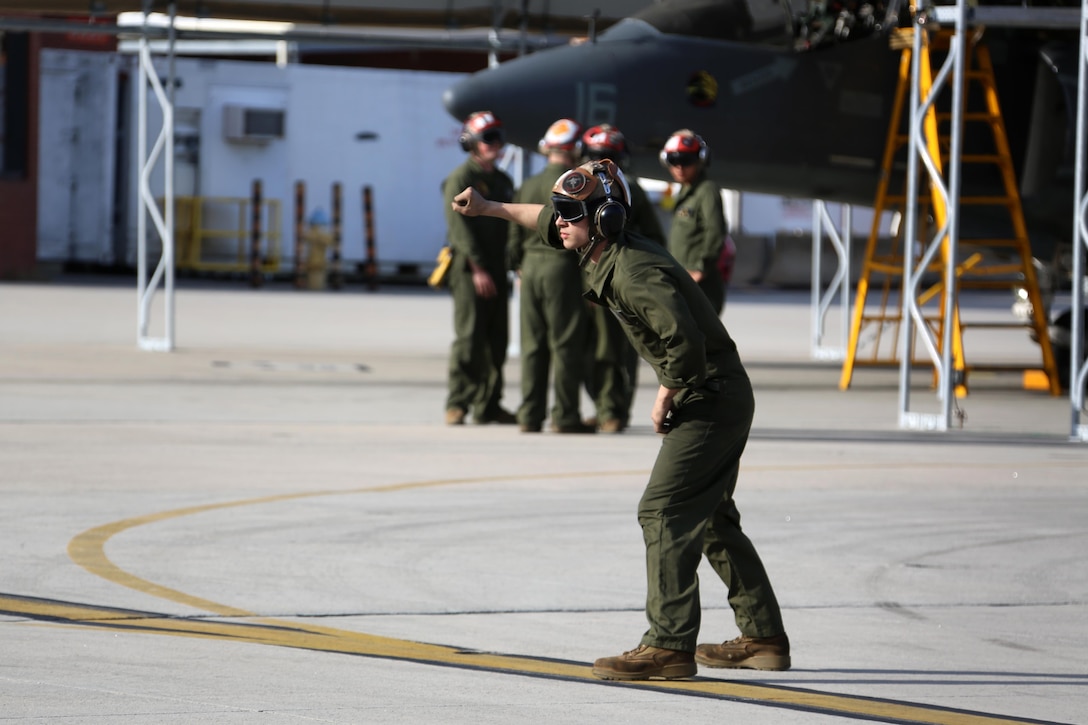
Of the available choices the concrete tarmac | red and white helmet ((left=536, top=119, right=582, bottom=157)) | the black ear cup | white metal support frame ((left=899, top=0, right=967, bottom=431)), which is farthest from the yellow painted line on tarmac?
white metal support frame ((left=899, top=0, right=967, bottom=431))

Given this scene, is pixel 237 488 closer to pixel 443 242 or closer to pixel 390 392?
pixel 390 392

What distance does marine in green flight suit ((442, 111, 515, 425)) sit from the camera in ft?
39.3

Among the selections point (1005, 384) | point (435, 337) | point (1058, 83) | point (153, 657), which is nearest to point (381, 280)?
point (435, 337)

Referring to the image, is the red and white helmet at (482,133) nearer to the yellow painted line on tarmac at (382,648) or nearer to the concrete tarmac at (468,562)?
the concrete tarmac at (468,562)

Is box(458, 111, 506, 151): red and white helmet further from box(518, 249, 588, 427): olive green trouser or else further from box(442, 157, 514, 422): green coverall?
box(518, 249, 588, 427): olive green trouser

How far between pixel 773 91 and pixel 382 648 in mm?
9833

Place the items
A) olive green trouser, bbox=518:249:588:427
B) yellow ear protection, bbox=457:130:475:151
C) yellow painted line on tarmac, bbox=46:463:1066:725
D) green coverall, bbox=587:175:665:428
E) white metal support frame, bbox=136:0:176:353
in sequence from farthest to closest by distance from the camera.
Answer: white metal support frame, bbox=136:0:176:353
yellow ear protection, bbox=457:130:475:151
green coverall, bbox=587:175:665:428
olive green trouser, bbox=518:249:588:427
yellow painted line on tarmac, bbox=46:463:1066:725

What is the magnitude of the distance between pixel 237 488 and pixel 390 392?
5.79m

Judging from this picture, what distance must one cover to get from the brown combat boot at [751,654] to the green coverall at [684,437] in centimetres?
3

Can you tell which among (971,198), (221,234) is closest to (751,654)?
(971,198)

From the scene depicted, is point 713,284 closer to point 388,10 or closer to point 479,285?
point 479,285

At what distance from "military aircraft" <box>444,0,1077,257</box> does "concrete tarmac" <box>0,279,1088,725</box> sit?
212cm

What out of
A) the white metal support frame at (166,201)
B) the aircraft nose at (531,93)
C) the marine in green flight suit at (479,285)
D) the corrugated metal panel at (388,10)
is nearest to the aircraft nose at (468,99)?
the aircraft nose at (531,93)

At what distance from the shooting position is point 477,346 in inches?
484
